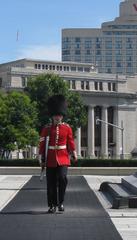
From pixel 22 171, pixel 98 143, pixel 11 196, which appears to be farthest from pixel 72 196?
pixel 98 143

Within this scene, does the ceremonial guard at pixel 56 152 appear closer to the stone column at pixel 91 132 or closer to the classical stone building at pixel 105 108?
the classical stone building at pixel 105 108

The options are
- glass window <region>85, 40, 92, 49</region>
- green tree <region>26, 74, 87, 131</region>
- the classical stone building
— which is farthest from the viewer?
glass window <region>85, 40, 92, 49</region>

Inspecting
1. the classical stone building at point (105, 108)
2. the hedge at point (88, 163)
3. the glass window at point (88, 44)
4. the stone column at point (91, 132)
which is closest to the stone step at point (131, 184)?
the hedge at point (88, 163)

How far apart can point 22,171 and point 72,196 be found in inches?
769

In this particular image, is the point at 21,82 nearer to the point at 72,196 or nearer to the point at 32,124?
the point at 32,124

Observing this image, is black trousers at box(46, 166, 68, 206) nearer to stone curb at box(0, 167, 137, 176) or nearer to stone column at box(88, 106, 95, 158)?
stone curb at box(0, 167, 137, 176)

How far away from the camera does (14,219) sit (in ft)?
37.4

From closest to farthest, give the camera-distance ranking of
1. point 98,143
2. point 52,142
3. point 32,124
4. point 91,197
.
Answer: point 52,142
point 91,197
point 32,124
point 98,143

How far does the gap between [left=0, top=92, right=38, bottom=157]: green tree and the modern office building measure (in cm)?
10425

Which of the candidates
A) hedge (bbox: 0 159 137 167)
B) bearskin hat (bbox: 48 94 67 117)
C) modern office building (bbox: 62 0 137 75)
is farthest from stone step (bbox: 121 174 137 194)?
modern office building (bbox: 62 0 137 75)

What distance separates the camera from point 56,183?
12.4m

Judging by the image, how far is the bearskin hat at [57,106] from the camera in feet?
40.8

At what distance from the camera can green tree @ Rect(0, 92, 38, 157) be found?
246 ft

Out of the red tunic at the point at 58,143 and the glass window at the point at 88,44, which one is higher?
the glass window at the point at 88,44
